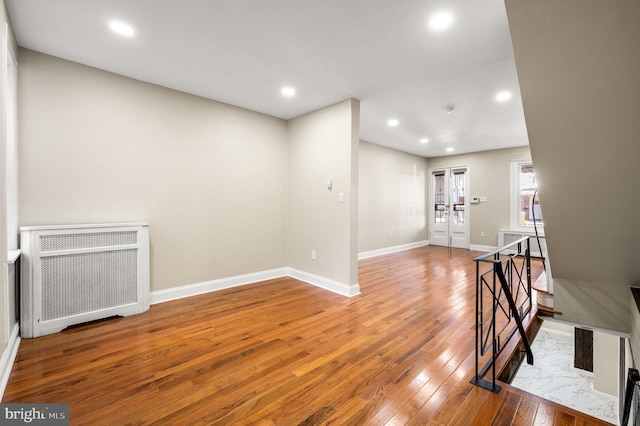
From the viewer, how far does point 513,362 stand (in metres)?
2.38

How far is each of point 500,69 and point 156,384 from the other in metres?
4.00

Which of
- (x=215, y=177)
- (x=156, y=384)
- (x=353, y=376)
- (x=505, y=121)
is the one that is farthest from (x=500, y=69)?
(x=156, y=384)

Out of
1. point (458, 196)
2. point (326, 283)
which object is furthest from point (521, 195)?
point (326, 283)

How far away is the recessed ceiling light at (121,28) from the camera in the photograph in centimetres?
217

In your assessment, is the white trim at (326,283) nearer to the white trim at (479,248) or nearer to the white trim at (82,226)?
the white trim at (82,226)

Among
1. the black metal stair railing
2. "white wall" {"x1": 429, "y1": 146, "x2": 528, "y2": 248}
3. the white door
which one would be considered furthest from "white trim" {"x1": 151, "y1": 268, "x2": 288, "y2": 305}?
"white wall" {"x1": 429, "y1": 146, "x2": 528, "y2": 248}

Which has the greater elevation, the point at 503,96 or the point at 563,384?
the point at 503,96

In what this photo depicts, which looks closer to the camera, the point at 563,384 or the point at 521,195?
the point at 563,384

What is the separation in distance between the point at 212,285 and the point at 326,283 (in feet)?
5.00

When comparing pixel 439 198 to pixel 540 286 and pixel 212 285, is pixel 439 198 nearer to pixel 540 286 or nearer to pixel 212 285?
pixel 540 286

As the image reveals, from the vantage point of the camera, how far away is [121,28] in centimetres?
223

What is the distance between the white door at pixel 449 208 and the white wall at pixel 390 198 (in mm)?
261

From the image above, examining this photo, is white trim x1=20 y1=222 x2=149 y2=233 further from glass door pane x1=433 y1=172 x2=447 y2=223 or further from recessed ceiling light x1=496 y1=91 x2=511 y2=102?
glass door pane x1=433 y1=172 x2=447 y2=223

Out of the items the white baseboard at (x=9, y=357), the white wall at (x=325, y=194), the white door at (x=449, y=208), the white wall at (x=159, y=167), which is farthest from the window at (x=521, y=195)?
the white baseboard at (x=9, y=357)
